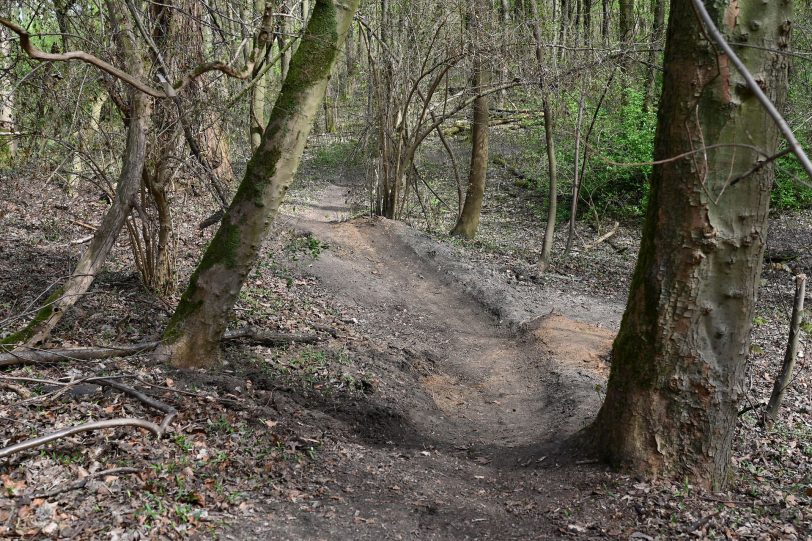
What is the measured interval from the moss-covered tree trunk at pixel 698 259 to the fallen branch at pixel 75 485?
2.99m

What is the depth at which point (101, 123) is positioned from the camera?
734cm

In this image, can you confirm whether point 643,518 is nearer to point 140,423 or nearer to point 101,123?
point 140,423

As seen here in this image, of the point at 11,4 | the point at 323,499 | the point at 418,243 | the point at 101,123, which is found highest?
the point at 11,4

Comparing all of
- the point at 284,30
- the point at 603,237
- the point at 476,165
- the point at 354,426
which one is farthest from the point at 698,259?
the point at 603,237

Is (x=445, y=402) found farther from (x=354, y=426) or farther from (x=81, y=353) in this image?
(x=81, y=353)

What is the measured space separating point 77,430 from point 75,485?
1.15 ft

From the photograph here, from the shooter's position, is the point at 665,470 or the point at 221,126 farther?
the point at 221,126

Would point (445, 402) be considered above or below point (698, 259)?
below

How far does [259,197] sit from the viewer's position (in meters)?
5.65

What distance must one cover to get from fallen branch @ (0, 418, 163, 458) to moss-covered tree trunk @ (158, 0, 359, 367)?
1.47m

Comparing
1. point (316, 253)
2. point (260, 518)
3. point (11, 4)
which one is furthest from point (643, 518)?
point (316, 253)

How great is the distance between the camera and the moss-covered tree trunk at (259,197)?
5664 millimetres

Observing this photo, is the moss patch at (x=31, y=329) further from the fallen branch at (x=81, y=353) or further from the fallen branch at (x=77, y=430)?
the fallen branch at (x=77, y=430)

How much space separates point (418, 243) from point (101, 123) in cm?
706
